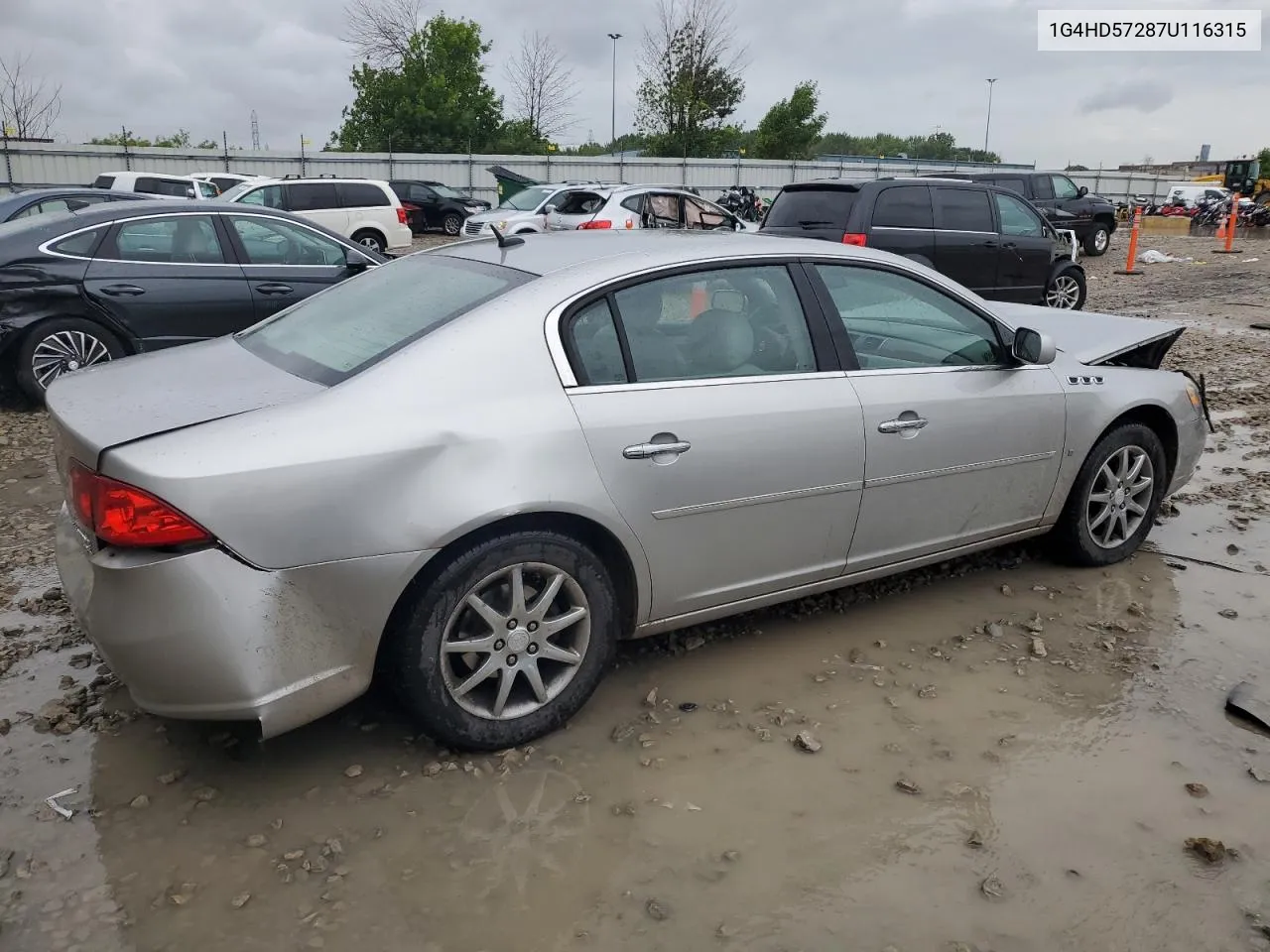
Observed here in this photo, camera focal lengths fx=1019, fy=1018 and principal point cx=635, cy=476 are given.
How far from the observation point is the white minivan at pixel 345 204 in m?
17.7

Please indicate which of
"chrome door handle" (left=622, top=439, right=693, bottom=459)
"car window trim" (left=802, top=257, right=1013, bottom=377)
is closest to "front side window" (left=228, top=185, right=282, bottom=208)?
"car window trim" (left=802, top=257, right=1013, bottom=377)

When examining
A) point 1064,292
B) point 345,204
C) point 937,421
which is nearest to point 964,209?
point 1064,292

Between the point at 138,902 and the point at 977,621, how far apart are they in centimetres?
313

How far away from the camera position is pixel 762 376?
11.5 feet

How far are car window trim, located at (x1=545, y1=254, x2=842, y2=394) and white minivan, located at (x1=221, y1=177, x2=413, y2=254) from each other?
1534 cm

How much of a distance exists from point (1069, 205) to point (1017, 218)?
1093cm

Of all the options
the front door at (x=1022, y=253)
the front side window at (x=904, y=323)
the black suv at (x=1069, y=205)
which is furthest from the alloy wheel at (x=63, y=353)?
the black suv at (x=1069, y=205)

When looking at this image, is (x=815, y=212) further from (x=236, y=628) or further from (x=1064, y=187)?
(x=1064, y=187)

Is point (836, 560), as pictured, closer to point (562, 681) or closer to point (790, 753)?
point (790, 753)

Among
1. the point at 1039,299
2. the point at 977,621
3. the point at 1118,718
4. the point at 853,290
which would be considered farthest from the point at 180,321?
the point at 1039,299

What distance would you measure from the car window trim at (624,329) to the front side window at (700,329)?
0.01 metres

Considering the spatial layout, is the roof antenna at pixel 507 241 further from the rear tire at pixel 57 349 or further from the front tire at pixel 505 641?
the rear tire at pixel 57 349

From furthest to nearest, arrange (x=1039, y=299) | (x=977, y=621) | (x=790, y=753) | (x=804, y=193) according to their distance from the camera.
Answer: (x=1039, y=299) < (x=804, y=193) < (x=977, y=621) < (x=790, y=753)

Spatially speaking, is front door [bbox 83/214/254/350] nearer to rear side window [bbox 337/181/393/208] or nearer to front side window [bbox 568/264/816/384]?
front side window [bbox 568/264/816/384]
